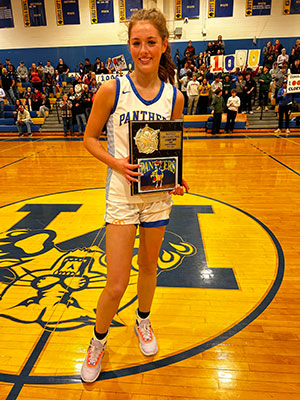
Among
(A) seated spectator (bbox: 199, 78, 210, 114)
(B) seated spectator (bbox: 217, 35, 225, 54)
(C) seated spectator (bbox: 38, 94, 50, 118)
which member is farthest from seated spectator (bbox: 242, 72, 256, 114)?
(C) seated spectator (bbox: 38, 94, 50, 118)

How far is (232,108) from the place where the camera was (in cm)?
1027

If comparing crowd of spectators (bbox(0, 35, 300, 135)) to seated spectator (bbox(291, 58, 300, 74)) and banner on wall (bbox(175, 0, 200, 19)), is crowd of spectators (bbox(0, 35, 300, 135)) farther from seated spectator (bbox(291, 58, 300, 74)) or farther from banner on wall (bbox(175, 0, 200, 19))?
banner on wall (bbox(175, 0, 200, 19))

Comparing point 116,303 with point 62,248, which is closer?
point 116,303

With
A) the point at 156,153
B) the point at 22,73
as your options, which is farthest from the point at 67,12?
the point at 156,153

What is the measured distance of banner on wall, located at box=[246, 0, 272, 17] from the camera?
570 inches

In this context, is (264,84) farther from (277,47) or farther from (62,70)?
(62,70)

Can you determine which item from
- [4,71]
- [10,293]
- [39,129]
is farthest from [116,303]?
[4,71]

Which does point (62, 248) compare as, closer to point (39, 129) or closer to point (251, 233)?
point (251, 233)

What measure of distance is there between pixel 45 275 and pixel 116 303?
1.31 meters

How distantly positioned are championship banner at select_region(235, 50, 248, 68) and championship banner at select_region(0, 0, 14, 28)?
11.9 meters

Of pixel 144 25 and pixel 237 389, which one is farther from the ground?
pixel 144 25

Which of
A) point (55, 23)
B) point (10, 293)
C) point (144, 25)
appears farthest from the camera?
point (55, 23)

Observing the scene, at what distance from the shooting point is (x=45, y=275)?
2.63 m

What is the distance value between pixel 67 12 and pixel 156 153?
17.5m
